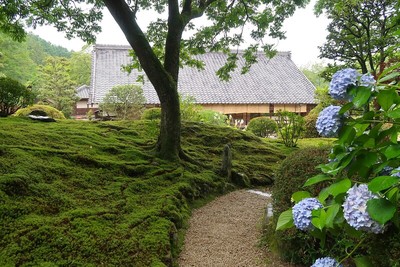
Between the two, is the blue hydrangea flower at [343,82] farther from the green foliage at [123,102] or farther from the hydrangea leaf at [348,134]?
the green foliage at [123,102]

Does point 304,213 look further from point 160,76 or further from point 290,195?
point 160,76

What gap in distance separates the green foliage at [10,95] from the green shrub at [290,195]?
258 inches

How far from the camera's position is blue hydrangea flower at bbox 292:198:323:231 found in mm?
1121

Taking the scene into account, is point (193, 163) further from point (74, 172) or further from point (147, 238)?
point (147, 238)

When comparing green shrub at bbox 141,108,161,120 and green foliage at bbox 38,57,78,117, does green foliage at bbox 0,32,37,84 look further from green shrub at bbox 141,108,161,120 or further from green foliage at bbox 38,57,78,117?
green shrub at bbox 141,108,161,120

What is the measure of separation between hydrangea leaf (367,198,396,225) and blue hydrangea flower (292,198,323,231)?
0.77ft

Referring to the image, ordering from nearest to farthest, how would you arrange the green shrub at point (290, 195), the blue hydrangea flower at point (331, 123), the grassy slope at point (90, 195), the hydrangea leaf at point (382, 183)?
1. the hydrangea leaf at point (382, 183)
2. the blue hydrangea flower at point (331, 123)
3. the grassy slope at point (90, 195)
4. the green shrub at point (290, 195)

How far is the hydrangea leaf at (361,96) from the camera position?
0.93m

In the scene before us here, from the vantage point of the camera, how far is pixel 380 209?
900 mm

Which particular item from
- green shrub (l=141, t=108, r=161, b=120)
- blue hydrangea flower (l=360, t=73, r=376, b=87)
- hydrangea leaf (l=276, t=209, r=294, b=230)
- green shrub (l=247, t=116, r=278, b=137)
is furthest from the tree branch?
green shrub (l=247, t=116, r=278, b=137)

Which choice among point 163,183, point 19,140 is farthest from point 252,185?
point 19,140

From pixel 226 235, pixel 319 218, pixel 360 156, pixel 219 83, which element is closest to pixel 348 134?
pixel 360 156

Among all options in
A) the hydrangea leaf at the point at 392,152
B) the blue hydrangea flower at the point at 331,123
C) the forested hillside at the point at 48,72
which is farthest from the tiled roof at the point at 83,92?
the hydrangea leaf at the point at 392,152

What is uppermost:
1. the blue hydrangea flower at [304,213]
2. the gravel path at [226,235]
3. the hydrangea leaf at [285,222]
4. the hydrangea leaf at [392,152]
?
the hydrangea leaf at [392,152]
